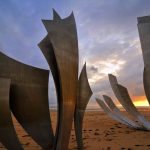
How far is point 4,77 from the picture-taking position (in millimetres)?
5602

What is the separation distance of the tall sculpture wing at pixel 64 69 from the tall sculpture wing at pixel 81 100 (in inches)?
19.2

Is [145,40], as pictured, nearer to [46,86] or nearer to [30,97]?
[46,86]

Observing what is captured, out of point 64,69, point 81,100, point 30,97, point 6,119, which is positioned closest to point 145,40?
point 81,100

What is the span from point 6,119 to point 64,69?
166 cm

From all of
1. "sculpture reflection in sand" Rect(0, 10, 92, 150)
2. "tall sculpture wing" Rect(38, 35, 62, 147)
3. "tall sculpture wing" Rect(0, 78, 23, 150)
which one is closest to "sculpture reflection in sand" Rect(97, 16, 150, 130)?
"sculpture reflection in sand" Rect(0, 10, 92, 150)

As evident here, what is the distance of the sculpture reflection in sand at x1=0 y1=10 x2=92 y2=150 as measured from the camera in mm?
5758

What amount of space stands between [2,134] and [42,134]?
107cm

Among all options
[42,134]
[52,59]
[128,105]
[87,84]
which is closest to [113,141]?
[128,105]

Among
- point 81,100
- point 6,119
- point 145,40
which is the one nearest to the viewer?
point 6,119

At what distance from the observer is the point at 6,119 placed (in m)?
5.45

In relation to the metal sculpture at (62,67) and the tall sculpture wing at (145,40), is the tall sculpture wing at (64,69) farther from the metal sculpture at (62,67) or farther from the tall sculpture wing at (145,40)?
the tall sculpture wing at (145,40)

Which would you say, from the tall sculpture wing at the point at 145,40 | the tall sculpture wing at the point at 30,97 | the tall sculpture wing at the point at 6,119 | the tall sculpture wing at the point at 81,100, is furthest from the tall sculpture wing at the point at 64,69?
the tall sculpture wing at the point at 145,40

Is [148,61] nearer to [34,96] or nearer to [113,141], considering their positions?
[113,141]

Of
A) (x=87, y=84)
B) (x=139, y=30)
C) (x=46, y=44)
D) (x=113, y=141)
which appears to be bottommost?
(x=113, y=141)
